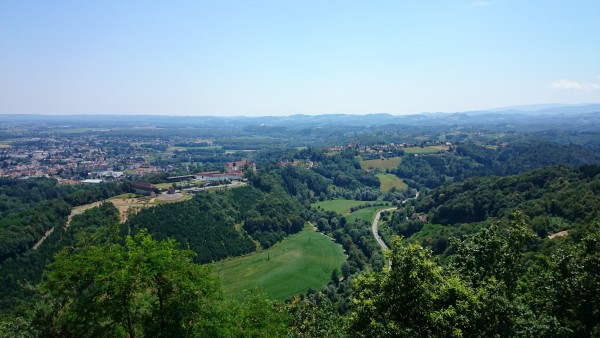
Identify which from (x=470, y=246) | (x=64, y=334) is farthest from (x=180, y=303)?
(x=470, y=246)

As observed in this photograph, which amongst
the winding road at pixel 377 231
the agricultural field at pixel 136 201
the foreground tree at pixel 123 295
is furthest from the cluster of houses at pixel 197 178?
the foreground tree at pixel 123 295

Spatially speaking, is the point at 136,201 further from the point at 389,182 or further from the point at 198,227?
the point at 389,182

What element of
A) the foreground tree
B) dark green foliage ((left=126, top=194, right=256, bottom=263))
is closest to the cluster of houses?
dark green foliage ((left=126, top=194, right=256, bottom=263))

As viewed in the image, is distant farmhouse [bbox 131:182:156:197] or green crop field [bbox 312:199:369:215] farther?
green crop field [bbox 312:199:369:215]

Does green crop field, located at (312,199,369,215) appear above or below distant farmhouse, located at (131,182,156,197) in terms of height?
below

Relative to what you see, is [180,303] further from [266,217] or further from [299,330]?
[266,217]

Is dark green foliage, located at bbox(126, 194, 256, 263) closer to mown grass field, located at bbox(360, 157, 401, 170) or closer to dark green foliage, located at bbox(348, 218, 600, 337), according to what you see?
dark green foliage, located at bbox(348, 218, 600, 337)
